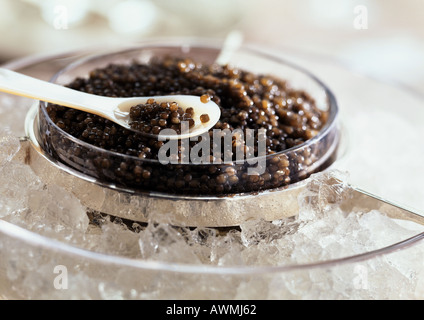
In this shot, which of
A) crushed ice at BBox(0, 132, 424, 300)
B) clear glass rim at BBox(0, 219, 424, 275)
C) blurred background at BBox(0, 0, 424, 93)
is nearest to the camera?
clear glass rim at BBox(0, 219, 424, 275)

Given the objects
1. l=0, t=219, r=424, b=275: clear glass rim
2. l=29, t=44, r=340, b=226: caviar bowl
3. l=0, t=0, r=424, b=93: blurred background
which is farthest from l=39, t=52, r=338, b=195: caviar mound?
l=0, t=0, r=424, b=93: blurred background

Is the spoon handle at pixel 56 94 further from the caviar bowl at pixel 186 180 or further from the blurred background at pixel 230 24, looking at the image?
the blurred background at pixel 230 24

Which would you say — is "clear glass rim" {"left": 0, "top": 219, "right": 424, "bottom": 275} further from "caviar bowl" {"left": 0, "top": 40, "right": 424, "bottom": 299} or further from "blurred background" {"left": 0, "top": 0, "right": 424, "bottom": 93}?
"blurred background" {"left": 0, "top": 0, "right": 424, "bottom": 93}

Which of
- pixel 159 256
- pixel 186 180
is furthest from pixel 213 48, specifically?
pixel 159 256

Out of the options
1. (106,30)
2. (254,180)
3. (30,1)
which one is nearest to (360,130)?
(254,180)

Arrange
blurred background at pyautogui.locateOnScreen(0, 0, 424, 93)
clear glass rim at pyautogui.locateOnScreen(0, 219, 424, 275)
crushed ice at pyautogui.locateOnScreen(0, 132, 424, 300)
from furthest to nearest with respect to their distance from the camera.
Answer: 1. blurred background at pyautogui.locateOnScreen(0, 0, 424, 93)
2. crushed ice at pyautogui.locateOnScreen(0, 132, 424, 300)
3. clear glass rim at pyautogui.locateOnScreen(0, 219, 424, 275)

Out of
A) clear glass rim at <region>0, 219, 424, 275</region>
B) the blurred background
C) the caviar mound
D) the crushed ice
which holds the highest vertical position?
the blurred background

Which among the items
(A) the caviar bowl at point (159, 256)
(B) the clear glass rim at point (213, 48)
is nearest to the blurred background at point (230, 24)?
(B) the clear glass rim at point (213, 48)
